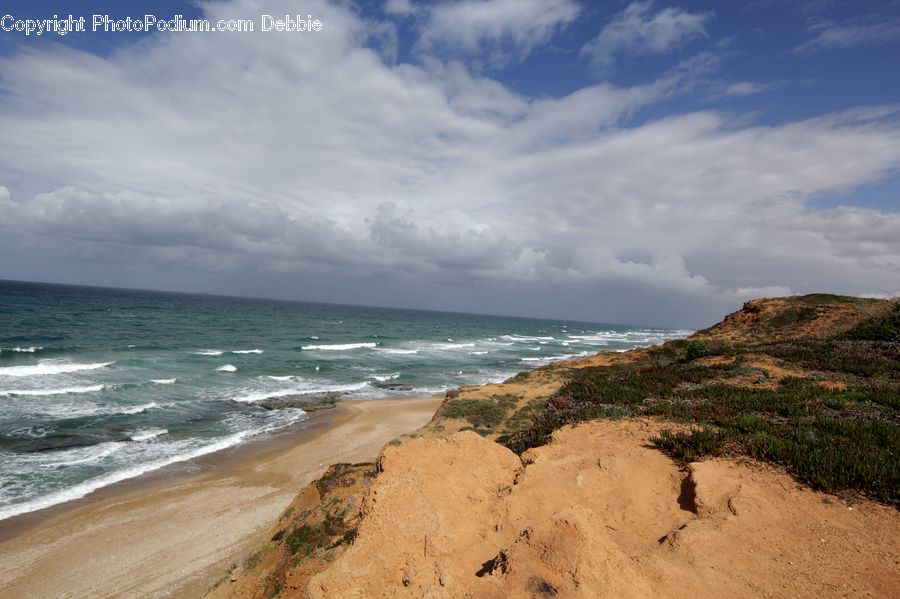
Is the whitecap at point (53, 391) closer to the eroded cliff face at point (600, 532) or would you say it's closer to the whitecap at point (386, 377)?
the whitecap at point (386, 377)

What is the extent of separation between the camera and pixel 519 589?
Answer: 174 inches

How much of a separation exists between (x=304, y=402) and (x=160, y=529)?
52.7 feet

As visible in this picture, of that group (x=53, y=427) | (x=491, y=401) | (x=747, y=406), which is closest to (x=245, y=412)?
(x=53, y=427)

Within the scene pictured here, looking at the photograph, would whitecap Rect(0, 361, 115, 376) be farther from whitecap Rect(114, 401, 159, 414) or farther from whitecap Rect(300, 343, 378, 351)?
whitecap Rect(300, 343, 378, 351)

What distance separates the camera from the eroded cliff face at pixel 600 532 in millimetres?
4688

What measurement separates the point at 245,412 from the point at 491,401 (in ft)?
56.8

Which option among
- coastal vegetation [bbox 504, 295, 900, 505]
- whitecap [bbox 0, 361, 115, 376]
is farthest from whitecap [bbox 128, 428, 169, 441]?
coastal vegetation [bbox 504, 295, 900, 505]

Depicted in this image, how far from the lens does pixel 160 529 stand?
13.1 meters

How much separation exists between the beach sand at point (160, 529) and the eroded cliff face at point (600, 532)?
23.6 feet

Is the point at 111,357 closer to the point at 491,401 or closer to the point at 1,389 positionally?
the point at 1,389

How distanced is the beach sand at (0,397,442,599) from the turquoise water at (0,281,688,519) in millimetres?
1658

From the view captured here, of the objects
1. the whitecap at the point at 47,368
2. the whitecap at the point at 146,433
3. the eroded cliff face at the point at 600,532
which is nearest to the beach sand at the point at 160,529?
the whitecap at the point at 146,433

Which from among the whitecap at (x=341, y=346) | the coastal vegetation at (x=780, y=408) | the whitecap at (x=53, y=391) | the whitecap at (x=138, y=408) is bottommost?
the whitecap at (x=138, y=408)

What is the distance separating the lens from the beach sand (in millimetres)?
10750
